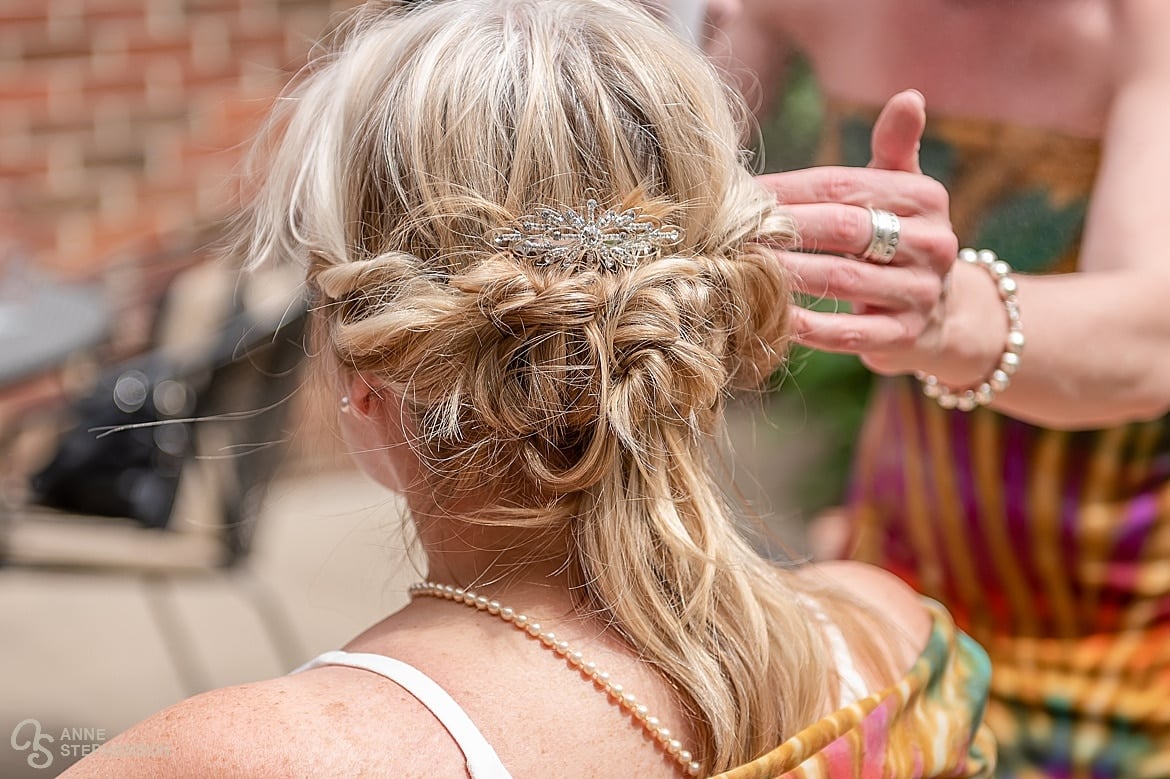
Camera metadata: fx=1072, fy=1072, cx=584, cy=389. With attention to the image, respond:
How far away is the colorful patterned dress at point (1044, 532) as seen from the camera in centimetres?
126

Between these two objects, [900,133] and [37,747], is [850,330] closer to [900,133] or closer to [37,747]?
[900,133]

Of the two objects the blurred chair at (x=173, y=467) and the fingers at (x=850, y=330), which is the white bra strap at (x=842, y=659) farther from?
the blurred chair at (x=173, y=467)

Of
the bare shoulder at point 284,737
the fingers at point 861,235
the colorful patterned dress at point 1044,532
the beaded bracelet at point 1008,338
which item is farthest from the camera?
the colorful patterned dress at point 1044,532

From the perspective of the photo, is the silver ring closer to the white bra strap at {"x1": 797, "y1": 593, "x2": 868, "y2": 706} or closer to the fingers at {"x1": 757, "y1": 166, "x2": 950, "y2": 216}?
the fingers at {"x1": 757, "y1": 166, "x2": 950, "y2": 216}

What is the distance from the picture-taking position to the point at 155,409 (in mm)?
2254

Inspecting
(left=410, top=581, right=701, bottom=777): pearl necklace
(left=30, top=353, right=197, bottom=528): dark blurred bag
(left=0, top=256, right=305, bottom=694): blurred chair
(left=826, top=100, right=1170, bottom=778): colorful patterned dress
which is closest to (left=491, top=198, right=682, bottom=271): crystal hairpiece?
(left=410, top=581, right=701, bottom=777): pearl necklace

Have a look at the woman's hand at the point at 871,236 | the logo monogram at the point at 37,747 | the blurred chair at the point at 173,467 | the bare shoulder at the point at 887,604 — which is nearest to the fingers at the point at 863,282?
the woman's hand at the point at 871,236

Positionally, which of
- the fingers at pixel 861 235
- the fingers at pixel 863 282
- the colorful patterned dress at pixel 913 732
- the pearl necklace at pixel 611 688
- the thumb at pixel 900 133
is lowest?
the colorful patterned dress at pixel 913 732

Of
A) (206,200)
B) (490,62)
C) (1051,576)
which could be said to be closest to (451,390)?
(490,62)

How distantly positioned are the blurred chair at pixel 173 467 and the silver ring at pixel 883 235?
1417mm

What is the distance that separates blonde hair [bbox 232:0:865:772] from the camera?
77 centimetres

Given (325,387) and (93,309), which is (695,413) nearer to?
(325,387)

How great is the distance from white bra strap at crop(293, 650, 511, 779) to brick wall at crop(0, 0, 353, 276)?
258cm

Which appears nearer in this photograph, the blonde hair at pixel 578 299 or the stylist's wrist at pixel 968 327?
the blonde hair at pixel 578 299
